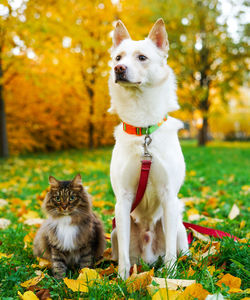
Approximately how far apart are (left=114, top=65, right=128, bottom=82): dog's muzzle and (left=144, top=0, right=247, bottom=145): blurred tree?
1458 cm

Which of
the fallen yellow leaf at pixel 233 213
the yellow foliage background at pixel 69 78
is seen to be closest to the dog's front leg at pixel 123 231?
the fallen yellow leaf at pixel 233 213

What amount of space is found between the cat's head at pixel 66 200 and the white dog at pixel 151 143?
1.42 feet

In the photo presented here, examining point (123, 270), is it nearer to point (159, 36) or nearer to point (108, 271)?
point (108, 271)

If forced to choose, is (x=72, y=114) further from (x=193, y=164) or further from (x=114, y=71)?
(x=114, y=71)

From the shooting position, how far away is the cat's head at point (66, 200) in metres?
2.59

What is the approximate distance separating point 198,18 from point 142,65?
17083 millimetres

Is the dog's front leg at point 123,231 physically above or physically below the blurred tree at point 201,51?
below

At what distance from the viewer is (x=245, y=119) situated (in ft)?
147

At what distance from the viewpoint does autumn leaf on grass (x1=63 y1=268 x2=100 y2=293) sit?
1.88 m

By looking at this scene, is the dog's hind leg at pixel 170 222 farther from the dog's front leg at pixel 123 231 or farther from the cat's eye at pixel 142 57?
the cat's eye at pixel 142 57

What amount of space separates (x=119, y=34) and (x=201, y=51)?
17112 mm

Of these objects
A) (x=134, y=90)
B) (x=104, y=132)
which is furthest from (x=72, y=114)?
(x=134, y=90)

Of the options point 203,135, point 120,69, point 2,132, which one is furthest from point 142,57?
point 203,135

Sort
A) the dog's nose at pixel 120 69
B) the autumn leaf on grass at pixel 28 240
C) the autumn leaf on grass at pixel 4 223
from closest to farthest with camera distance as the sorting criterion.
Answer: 1. the dog's nose at pixel 120 69
2. the autumn leaf on grass at pixel 28 240
3. the autumn leaf on grass at pixel 4 223
